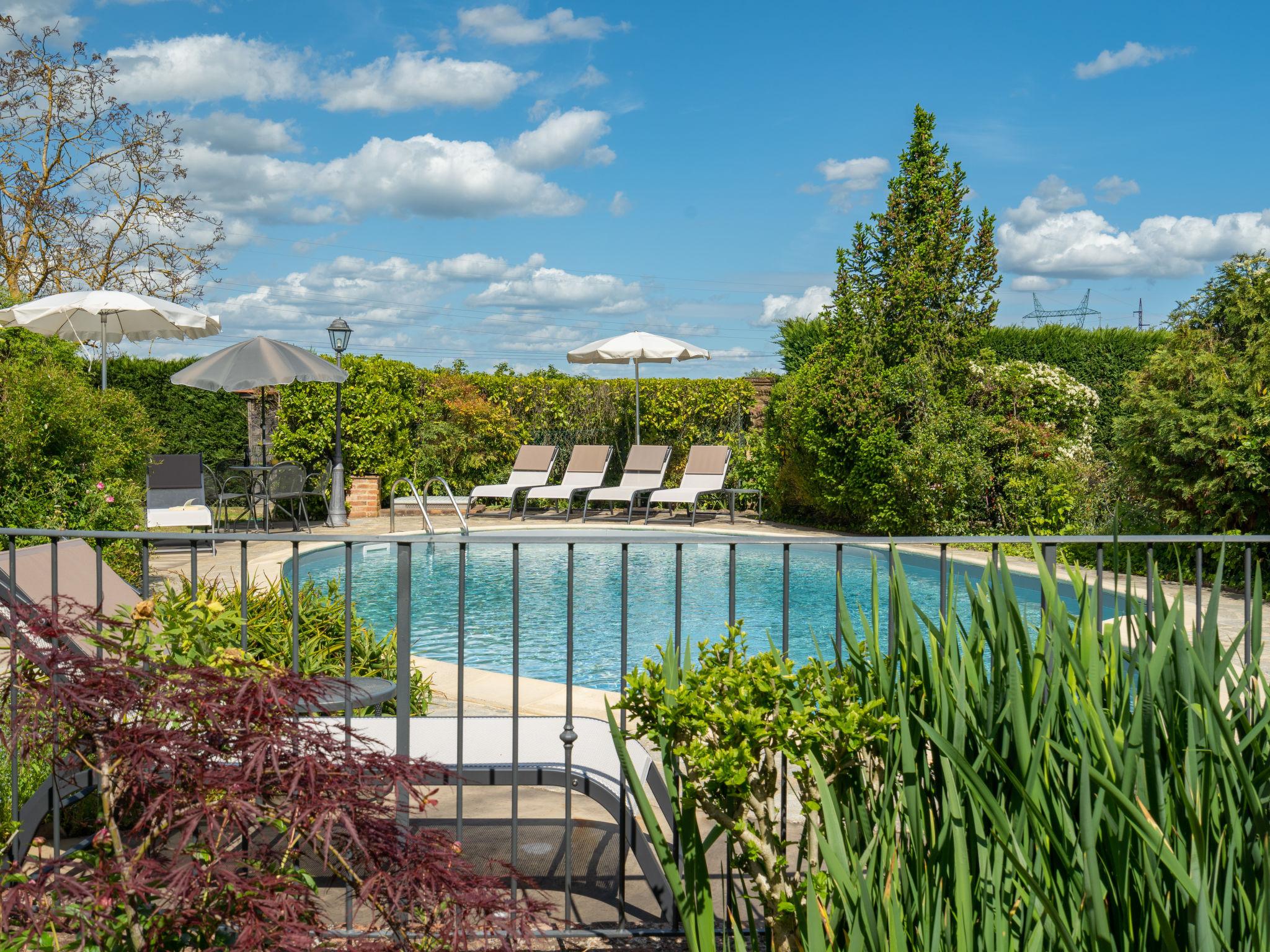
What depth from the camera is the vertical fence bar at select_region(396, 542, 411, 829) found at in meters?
2.68

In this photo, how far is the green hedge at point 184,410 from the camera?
47.5ft

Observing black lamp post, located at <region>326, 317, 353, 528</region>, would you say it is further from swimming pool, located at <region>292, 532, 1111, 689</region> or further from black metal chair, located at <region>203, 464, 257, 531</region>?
swimming pool, located at <region>292, 532, 1111, 689</region>

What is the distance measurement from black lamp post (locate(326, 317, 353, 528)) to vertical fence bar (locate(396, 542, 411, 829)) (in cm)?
1120

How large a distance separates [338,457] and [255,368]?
2041 millimetres

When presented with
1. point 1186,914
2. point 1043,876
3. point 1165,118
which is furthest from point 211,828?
point 1165,118

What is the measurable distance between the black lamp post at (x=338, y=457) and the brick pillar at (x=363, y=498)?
2.16 ft

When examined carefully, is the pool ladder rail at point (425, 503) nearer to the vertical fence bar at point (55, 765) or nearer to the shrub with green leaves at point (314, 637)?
the shrub with green leaves at point (314, 637)

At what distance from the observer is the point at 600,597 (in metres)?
10.1

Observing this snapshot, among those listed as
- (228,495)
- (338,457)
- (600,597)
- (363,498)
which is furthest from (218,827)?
(363,498)

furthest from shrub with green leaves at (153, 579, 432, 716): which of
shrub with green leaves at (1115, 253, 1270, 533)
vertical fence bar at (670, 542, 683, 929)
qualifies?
shrub with green leaves at (1115, 253, 1270, 533)

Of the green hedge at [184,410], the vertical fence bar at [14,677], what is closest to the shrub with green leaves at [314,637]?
the vertical fence bar at [14,677]

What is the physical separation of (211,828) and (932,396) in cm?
1044

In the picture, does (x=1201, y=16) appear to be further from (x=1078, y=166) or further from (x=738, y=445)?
(x=738, y=445)

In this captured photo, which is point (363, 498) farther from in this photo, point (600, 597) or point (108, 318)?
point (600, 597)
